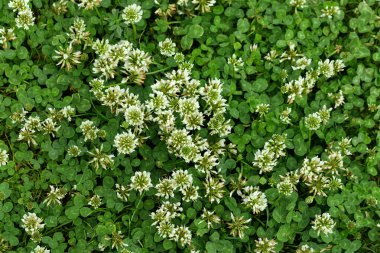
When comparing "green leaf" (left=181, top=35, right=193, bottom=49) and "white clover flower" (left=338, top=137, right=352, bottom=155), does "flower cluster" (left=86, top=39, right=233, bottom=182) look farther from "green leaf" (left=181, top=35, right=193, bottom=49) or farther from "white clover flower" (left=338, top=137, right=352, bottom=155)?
"white clover flower" (left=338, top=137, right=352, bottom=155)

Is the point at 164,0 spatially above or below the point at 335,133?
above

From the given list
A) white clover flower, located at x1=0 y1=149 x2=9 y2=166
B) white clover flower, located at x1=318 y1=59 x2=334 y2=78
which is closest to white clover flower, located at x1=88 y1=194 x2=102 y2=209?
white clover flower, located at x1=0 y1=149 x2=9 y2=166

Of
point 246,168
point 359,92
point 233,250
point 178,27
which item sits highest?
point 178,27

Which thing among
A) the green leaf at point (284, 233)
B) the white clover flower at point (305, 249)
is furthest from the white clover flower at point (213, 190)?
the white clover flower at point (305, 249)

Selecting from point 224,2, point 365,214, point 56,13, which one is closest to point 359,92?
point 365,214

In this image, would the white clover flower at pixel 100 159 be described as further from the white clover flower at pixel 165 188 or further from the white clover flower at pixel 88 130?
the white clover flower at pixel 165 188

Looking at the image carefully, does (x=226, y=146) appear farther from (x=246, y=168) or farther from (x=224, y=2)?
(x=224, y=2)
